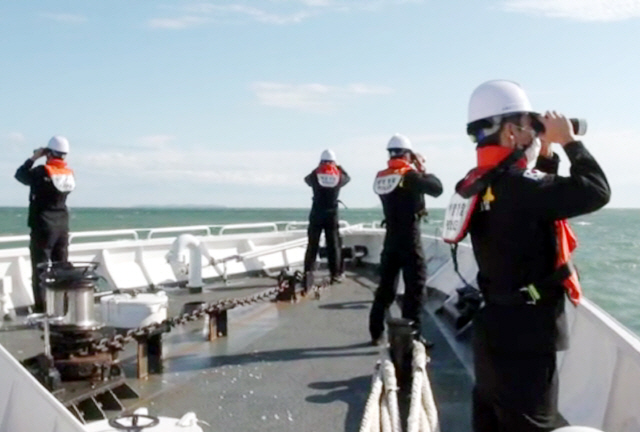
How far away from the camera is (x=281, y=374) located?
5.71 metres

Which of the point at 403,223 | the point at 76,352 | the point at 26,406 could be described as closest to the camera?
the point at 26,406

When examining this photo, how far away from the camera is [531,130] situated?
117 inches

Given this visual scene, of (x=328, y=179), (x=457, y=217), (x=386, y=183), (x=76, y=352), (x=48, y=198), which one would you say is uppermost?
(x=328, y=179)

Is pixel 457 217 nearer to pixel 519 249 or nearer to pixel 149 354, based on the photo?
pixel 519 249

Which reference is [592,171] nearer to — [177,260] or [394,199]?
[394,199]

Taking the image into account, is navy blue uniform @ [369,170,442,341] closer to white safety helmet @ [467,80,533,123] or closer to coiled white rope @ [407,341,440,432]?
coiled white rope @ [407,341,440,432]

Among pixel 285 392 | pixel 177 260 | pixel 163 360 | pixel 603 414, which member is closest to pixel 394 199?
pixel 285 392

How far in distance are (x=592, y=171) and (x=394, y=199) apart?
358cm

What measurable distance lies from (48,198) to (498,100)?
5838 mm

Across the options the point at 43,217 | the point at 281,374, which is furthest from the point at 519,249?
the point at 43,217

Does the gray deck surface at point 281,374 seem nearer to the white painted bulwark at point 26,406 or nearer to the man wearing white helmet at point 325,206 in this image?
the white painted bulwark at point 26,406

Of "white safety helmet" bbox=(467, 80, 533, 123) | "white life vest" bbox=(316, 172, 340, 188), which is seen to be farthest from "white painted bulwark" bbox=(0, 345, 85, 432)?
"white life vest" bbox=(316, 172, 340, 188)

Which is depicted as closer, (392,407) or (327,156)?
(392,407)

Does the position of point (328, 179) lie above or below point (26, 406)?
above
